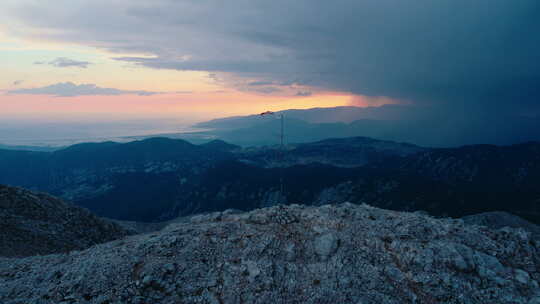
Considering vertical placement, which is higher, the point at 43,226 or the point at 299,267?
the point at 299,267

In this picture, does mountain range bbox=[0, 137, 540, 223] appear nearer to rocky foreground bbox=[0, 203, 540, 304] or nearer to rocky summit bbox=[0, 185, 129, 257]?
rocky summit bbox=[0, 185, 129, 257]

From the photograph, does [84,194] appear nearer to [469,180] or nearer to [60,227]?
[60,227]

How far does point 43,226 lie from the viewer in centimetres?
2464

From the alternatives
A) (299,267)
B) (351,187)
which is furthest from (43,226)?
(351,187)

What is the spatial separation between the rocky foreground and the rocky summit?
351 inches

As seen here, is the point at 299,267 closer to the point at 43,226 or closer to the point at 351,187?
the point at 43,226

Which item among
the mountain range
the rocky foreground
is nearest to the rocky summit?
the rocky foreground

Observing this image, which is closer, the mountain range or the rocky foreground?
the rocky foreground

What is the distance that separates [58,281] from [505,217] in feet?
184

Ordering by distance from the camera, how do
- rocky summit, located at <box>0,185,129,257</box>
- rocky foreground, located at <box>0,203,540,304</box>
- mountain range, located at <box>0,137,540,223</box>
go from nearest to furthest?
rocky foreground, located at <box>0,203,540,304</box>
rocky summit, located at <box>0,185,129,257</box>
mountain range, located at <box>0,137,540,223</box>

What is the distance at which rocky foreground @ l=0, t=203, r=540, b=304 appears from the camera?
36.0 ft

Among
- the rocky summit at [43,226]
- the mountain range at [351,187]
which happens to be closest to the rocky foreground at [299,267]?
the rocky summit at [43,226]

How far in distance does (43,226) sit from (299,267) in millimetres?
22494

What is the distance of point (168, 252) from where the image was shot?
1282 centimetres
